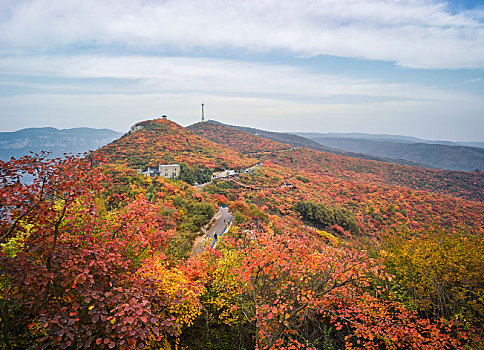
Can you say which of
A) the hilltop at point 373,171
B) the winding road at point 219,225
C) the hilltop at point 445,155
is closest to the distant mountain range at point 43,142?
the hilltop at point 373,171

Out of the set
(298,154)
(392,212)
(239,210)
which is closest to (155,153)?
(239,210)

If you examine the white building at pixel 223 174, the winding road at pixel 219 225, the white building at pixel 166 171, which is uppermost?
the white building at pixel 166 171

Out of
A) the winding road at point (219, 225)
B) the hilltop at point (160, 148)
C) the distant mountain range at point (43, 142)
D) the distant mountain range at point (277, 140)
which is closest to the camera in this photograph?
the winding road at point (219, 225)

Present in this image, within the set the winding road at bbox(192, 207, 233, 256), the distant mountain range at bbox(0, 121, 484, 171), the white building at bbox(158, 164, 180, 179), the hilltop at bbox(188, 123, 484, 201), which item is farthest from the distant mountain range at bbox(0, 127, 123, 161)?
the winding road at bbox(192, 207, 233, 256)

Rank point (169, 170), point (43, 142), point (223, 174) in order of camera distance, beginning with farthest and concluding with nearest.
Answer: point (43, 142) → point (223, 174) → point (169, 170)

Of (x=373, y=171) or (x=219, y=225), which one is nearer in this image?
(x=219, y=225)

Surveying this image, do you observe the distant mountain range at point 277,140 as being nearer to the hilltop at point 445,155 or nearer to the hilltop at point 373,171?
the hilltop at point 445,155

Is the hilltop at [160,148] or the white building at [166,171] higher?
the hilltop at [160,148]

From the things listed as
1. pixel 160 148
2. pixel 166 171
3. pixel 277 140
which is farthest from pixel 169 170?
pixel 277 140

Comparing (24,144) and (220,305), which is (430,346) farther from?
(24,144)

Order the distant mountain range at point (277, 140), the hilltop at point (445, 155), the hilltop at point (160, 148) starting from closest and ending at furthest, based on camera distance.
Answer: the hilltop at point (160, 148) < the distant mountain range at point (277, 140) < the hilltop at point (445, 155)

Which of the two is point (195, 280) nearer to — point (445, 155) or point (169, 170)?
point (169, 170)

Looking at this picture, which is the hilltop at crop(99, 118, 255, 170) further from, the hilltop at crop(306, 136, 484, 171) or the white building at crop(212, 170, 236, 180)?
the hilltop at crop(306, 136, 484, 171)
